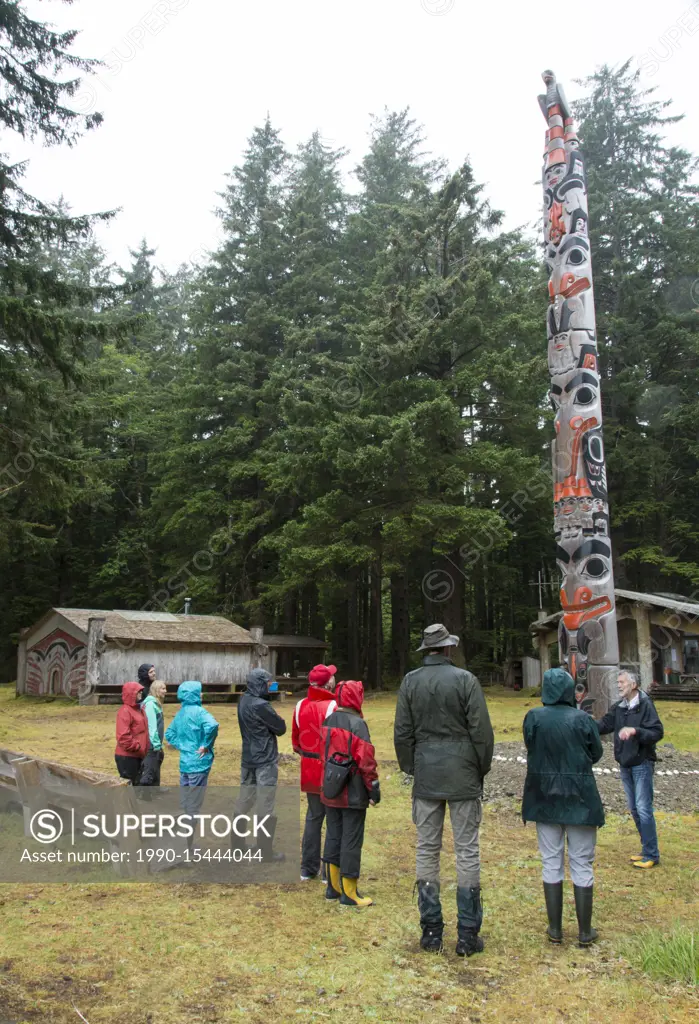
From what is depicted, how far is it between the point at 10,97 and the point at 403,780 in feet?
47.9

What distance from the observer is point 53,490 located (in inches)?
662

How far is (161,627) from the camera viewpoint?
24672 mm

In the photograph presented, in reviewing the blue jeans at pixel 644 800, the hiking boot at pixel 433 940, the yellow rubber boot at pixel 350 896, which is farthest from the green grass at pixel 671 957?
the yellow rubber boot at pixel 350 896


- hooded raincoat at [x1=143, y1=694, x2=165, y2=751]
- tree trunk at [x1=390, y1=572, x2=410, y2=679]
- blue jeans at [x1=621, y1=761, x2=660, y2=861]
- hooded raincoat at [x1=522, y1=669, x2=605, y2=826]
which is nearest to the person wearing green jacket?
hooded raincoat at [x1=143, y1=694, x2=165, y2=751]

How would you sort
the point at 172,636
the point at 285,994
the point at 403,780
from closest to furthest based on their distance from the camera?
the point at 285,994 → the point at 403,780 → the point at 172,636

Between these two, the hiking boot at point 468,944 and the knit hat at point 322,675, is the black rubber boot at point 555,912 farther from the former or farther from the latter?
the knit hat at point 322,675

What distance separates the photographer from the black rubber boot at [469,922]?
5.04 meters

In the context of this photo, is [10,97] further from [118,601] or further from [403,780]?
[118,601]

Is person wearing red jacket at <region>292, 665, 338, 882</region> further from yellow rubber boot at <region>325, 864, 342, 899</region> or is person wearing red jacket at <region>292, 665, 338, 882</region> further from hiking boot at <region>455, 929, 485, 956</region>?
hiking boot at <region>455, 929, 485, 956</region>

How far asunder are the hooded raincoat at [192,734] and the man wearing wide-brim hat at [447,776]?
7.65ft

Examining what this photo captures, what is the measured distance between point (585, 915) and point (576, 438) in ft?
38.8

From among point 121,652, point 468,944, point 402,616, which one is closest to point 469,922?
point 468,944

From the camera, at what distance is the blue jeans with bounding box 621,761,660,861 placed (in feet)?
22.3

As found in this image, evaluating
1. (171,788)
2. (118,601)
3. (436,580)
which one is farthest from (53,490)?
(118,601)
